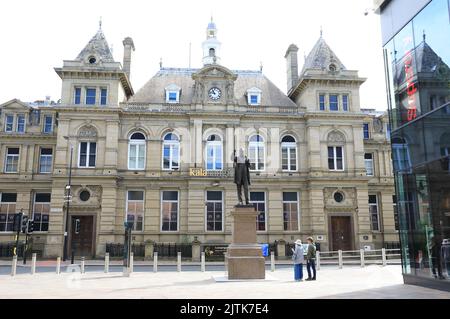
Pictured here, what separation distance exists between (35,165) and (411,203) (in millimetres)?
34636

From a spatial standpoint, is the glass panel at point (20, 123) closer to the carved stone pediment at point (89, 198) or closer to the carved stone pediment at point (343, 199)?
the carved stone pediment at point (89, 198)

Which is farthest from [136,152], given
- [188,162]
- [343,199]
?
[343,199]

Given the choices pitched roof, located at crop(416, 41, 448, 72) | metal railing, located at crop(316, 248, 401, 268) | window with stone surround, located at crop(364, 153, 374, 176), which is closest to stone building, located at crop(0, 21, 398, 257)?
metal railing, located at crop(316, 248, 401, 268)

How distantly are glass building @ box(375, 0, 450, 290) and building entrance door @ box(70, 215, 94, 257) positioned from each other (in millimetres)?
25889

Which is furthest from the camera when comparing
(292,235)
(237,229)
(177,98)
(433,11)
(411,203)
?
(177,98)

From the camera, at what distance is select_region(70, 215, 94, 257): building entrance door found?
116ft

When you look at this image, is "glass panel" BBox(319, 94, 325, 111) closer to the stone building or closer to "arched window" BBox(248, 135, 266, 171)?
the stone building

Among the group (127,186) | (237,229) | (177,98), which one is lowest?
(237,229)

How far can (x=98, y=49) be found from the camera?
38812mm

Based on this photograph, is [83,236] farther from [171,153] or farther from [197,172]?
[197,172]

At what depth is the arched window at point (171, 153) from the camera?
37719mm
